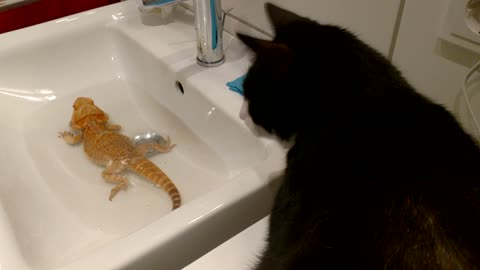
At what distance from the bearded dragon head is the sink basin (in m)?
0.05

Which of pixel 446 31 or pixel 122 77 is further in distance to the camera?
pixel 122 77

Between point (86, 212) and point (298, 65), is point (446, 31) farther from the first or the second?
point (86, 212)

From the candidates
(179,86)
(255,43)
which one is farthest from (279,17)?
(179,86)

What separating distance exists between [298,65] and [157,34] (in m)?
0.59

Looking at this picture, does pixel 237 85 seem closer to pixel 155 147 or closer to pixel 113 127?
pixel 155 147

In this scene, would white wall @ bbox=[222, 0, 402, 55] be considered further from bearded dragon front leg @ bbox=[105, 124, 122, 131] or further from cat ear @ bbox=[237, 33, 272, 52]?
bearded dragon front leg @ bbox=[105, 124, 122, 131]

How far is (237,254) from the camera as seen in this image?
1.85 ft

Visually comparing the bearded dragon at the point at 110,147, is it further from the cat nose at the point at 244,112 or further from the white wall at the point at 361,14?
the white wall at the point at 361,14

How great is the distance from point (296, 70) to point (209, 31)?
1.23 ft

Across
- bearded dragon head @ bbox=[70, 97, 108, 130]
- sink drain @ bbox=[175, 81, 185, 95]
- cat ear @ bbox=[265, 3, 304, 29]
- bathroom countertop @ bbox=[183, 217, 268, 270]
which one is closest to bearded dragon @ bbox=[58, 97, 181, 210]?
bearded dragon head @ bbox=[70, 97, 108, 130]

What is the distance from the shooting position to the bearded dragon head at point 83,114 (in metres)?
0.97

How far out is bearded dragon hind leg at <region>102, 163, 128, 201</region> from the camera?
87cm

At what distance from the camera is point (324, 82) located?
0.56m

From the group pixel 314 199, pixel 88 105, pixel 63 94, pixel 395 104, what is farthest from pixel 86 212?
pixel 395 104
